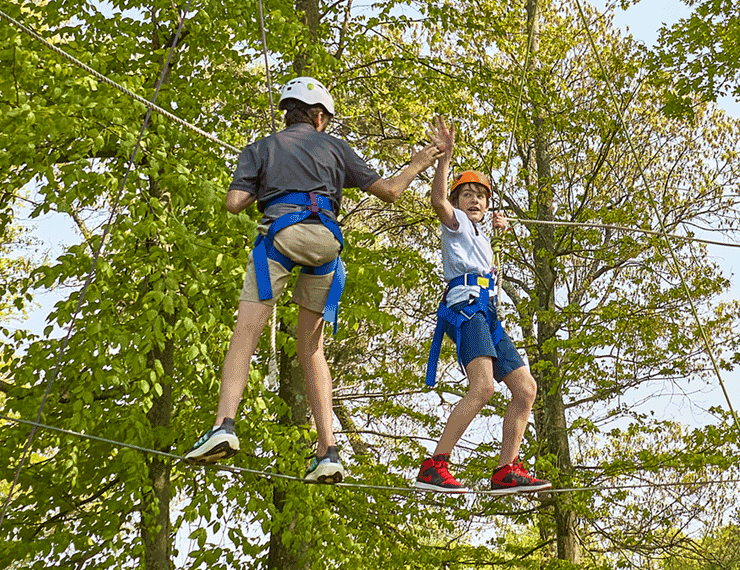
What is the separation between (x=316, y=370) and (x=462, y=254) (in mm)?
1065

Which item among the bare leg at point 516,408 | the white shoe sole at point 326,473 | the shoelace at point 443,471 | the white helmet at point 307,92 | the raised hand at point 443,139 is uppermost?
the white helmet at point 307,92

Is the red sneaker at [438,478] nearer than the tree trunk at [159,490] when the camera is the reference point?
Yes

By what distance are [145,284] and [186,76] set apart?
2.99 m

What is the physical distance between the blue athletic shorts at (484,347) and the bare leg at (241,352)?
1.17m

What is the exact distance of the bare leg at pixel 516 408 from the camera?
4.41 meters

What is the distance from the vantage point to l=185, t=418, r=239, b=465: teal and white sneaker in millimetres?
3408

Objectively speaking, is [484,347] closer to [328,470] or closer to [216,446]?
[328,470]

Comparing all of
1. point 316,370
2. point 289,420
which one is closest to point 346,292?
point 289,420

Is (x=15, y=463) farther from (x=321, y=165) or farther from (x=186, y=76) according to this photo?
(x=321, y=165)

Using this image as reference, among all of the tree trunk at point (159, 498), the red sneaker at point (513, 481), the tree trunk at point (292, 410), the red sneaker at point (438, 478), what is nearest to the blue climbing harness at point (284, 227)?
the red sneaker at point (438, 478)

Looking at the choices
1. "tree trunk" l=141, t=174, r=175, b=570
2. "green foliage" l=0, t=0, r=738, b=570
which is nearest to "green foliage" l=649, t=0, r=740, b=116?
"green foliage" l=0, t=0, r=738, b=570

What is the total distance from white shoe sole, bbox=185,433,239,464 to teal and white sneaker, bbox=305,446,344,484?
1.62 ft

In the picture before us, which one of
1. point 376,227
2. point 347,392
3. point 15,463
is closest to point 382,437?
point 347,392

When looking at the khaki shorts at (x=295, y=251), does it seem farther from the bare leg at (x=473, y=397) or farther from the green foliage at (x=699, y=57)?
the green foliage at (x=699, y=57)
